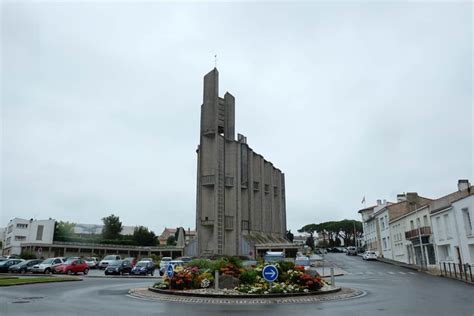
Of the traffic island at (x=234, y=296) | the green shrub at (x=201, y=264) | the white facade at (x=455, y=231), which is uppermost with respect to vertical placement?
the white facade at (x=455, y=231)

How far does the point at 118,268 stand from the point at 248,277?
75.3ft

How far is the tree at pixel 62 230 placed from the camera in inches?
4343

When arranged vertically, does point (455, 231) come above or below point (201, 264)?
above

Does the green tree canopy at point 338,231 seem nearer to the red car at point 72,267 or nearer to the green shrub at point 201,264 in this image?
the red car at point 72,267

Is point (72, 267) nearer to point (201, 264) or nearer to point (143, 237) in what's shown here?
point (201, 264)

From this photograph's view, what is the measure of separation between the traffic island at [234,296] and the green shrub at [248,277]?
40.0 inches

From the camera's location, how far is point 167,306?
1417cm

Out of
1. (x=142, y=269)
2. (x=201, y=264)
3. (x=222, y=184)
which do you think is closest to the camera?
(x=201, y=264)

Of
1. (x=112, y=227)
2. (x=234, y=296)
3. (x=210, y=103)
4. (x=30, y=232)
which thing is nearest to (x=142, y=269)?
(x=234, y=296)

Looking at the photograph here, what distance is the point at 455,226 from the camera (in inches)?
1529

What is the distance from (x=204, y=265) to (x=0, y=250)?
112 meters

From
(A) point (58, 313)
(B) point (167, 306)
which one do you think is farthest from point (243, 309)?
(A) point (58, 313)

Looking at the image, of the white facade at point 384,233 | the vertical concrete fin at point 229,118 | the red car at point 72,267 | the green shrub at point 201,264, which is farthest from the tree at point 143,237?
the green shrub at point 201,264

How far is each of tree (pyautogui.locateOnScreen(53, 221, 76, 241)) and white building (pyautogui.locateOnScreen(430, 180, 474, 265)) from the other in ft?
313
